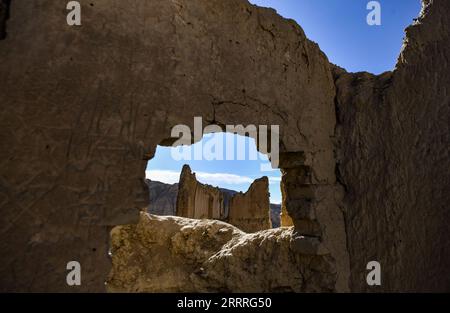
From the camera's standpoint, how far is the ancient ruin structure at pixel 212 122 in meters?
1.68

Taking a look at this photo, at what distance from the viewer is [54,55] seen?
1769mm

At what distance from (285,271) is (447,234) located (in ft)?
6.18

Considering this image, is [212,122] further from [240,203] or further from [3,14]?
[240,203]

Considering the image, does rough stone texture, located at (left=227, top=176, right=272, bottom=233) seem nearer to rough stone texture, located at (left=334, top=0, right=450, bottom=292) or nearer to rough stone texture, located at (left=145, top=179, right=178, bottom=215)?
rough stone texture, located at (left=334, top=0, right=450, bottom=292)

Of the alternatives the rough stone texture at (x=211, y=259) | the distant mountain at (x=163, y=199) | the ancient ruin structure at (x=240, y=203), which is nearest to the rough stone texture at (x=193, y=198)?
the ancient ruin structure at (x=240, y=203)

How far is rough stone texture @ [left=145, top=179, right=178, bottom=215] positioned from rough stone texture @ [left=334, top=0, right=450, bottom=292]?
22.3 metres

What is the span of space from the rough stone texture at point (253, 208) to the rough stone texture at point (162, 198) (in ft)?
39.5

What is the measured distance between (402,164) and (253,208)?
33.4 ft

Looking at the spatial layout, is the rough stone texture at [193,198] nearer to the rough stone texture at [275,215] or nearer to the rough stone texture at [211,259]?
the rough stone texture at [211,259]

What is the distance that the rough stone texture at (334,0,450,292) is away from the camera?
316 cm

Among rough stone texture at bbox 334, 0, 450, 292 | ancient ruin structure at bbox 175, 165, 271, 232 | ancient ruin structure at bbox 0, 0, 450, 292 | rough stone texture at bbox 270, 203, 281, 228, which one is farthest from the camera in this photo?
rough stone texture at bbox 270, 203, 281, 228

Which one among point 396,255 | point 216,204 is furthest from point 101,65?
point 216,204

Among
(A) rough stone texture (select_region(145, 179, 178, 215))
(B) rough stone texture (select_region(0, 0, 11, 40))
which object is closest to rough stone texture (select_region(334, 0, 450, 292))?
(B) rough stone texture (select_region(0, 0, 11, 40))
